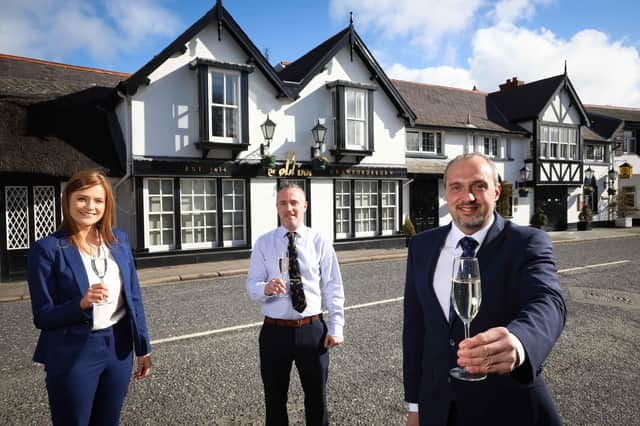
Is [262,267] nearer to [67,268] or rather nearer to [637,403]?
[67,268]

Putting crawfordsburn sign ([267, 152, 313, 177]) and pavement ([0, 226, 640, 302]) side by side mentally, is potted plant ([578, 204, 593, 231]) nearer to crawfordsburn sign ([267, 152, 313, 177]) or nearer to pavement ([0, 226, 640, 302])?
pavement ([0, 226, 640, 302])

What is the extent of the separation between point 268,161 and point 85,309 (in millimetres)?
11428

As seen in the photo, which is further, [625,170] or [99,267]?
[625,170]

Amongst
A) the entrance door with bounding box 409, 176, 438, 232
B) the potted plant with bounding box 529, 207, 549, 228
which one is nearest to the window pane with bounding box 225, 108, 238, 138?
the entrance door with bounding box 409, 176, 438, 232

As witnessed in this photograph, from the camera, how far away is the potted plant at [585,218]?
2438 centimetres

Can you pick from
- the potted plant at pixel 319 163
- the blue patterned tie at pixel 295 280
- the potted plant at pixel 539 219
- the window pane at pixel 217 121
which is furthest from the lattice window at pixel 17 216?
the potted plant at pixel 539 219

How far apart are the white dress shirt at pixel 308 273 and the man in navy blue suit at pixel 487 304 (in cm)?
106

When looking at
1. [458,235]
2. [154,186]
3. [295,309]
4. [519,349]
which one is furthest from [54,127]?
[519,349]

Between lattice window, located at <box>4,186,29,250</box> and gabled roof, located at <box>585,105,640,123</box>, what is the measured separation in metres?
33.1

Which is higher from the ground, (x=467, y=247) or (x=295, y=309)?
(x=467, y=247)

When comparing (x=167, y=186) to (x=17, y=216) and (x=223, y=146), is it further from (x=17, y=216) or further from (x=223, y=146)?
(x=17, y=216)

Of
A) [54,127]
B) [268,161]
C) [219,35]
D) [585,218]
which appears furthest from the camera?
[585,218]

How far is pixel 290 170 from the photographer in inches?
575

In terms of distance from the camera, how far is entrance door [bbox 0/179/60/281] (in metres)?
10.8
